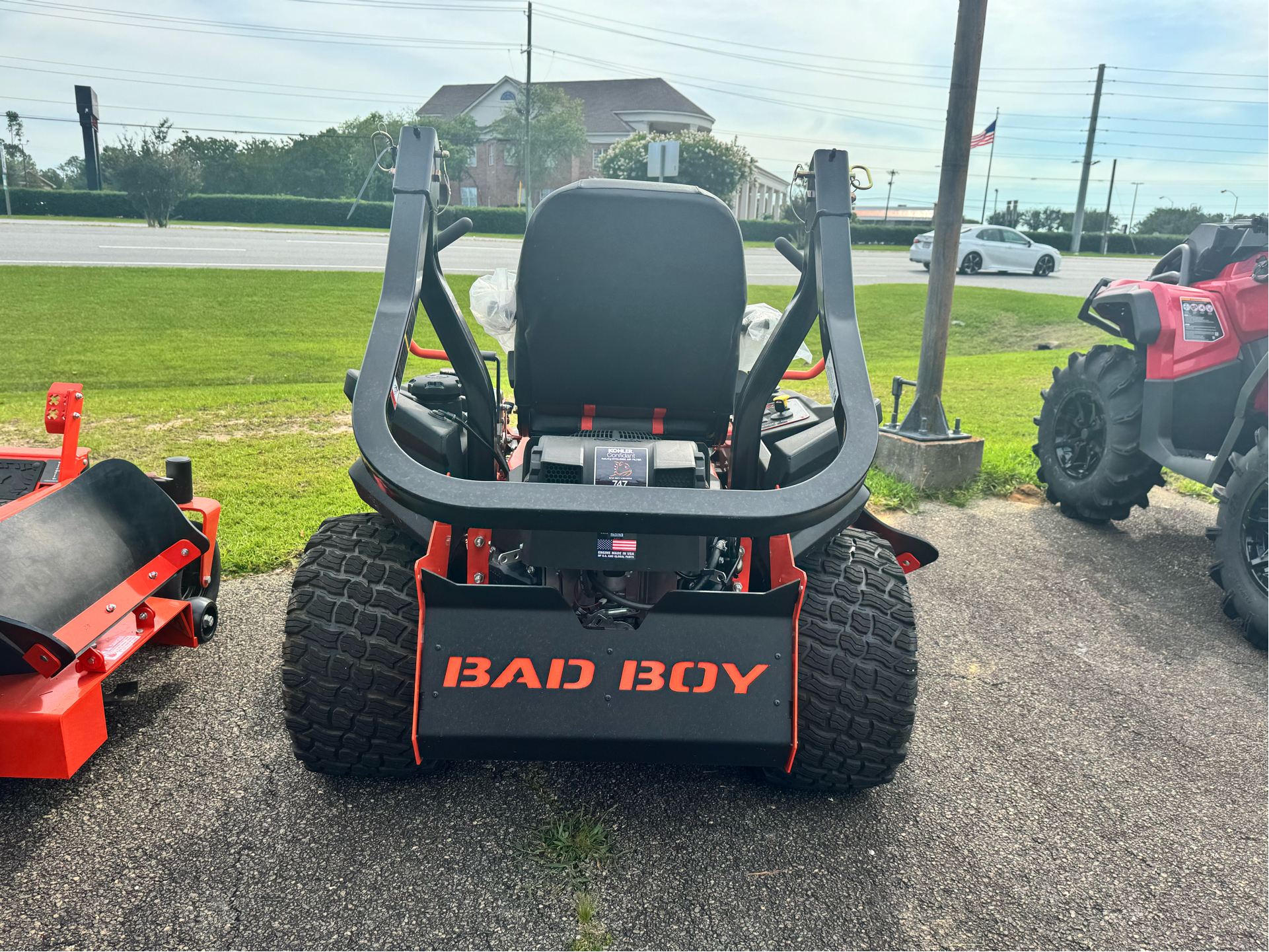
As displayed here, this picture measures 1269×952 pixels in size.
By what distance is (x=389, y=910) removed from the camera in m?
1.87

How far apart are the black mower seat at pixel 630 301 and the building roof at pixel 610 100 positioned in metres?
47.8

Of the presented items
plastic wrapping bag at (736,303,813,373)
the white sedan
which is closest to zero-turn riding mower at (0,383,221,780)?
plastic wrapping bag at (736,303,813,373)

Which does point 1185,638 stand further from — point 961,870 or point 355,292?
point 355,292

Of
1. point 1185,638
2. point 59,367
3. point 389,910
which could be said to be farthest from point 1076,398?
point 59,367

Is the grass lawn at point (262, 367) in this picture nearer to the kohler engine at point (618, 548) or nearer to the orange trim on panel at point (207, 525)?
the orange trim on panel at point (207, 525)

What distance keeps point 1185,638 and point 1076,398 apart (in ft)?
6.38

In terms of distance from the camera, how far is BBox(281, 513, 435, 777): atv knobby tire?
2053 mm

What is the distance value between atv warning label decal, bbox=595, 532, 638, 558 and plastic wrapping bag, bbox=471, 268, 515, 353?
1.37 metres

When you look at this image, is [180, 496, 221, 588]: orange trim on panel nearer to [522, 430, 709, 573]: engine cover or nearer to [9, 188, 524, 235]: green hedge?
[522, 430, 709, 573]: engine cover

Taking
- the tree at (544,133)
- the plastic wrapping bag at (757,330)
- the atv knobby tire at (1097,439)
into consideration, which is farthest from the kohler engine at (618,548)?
the tree at (544,133)

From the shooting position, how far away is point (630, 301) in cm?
233

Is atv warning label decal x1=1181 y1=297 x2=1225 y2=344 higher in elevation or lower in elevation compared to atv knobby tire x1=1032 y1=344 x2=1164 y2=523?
higher

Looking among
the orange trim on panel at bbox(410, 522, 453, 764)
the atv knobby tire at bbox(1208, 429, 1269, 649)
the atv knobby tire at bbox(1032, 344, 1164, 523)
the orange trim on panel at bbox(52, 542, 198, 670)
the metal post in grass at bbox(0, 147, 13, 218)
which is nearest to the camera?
the orange trim on panel at bbox(410, 522, 453, 764)

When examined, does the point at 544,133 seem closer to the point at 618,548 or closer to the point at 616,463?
the point at 616,463
